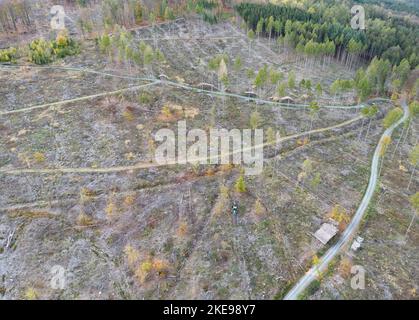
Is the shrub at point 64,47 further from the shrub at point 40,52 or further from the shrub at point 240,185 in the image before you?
the shrub at point 240,185

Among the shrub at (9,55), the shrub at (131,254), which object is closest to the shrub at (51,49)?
the shrub at (9,55)

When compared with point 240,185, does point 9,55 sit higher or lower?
higher

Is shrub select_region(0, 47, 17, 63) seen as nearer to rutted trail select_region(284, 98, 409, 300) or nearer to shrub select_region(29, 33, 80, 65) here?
shrub select_region(29, 33, 80, 65)

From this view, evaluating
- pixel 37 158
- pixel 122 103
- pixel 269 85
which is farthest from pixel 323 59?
pixel 37 158

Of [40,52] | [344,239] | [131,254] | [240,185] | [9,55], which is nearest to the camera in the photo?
[131,254]

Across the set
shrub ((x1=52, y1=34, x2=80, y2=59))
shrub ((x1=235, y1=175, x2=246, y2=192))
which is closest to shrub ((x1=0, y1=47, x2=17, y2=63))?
shrub ((x1=52, y1=34, x2=80, y2=59))

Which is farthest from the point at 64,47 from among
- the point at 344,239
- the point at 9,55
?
the point at 344,239

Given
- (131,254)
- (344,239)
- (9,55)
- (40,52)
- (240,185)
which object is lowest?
(344,239)

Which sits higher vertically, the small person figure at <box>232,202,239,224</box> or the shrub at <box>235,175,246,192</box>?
the shrub at <box>235,175,246,192</box>

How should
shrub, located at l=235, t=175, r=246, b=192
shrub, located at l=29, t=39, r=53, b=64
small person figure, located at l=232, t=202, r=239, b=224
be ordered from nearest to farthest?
small person figure, located at l=232, t=202, r=239, b=224 < shrub, located at l=235, t=175, r=246, b=192 < shrub, located at l=29, t=39, r=53, b=64

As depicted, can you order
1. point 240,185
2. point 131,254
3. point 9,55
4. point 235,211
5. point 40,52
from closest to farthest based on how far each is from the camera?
1. point 131,254
2. point 235,211
3. point 240,185
4. point 40,52
5. point 9,55

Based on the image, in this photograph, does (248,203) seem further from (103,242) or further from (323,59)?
(323,59)

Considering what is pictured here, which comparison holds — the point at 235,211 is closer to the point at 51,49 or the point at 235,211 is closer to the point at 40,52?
the point at 40,52
